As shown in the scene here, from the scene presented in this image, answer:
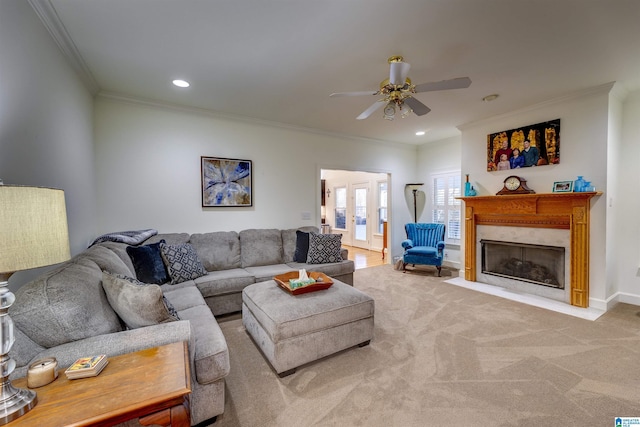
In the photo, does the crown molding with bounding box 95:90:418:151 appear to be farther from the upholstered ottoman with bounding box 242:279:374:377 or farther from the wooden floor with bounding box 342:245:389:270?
the upholstered ottoman with bounding box 242:279:374:377

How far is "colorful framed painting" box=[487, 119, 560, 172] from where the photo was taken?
11.9 ft

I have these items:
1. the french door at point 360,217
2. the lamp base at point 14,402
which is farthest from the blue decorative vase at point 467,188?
the lamp base at point 14,402

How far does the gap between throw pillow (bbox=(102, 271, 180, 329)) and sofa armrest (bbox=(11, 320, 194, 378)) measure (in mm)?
61

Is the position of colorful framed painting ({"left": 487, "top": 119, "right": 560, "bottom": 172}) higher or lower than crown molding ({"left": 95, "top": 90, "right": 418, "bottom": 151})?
lower

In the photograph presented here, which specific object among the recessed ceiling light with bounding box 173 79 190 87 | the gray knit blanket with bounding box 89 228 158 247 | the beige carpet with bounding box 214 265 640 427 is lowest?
the beige carpet with bounding box 214 265 640 427

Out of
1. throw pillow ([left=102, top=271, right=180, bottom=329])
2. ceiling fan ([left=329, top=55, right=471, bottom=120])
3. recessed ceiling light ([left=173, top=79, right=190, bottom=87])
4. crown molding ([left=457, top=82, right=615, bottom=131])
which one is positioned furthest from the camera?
crown molding ([left=457, top=82, right=615, bottom=131])

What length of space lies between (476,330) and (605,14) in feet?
9.22

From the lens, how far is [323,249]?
3945 millimetres

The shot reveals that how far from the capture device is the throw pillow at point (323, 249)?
390 cm

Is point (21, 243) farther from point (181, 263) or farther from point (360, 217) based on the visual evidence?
point (360, 217)

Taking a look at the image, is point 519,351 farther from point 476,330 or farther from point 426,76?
point 426,76

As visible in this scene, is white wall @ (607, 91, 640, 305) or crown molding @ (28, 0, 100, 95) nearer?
crown molding @ (28, 0, 100, 95)

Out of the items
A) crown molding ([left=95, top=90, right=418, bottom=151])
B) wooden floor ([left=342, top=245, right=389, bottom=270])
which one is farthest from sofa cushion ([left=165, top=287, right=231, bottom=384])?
wooden floor ([left=342, top=245, right=389, bottom=270])

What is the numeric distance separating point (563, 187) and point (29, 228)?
4.84m
